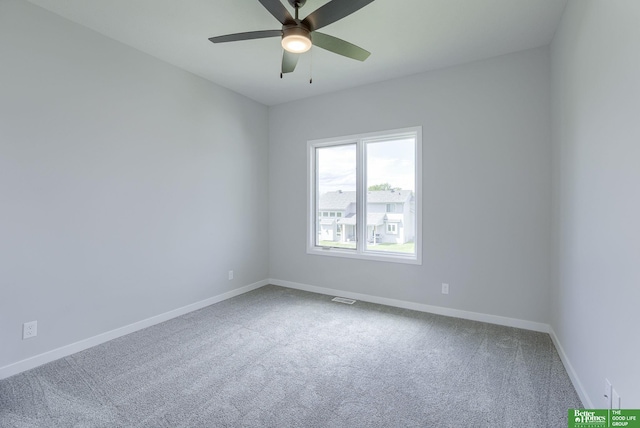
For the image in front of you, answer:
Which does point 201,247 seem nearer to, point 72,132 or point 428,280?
point 72,132

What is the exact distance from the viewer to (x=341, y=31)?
2723 mm

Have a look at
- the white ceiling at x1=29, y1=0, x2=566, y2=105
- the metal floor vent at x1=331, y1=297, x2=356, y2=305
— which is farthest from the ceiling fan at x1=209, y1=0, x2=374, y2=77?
the metal floor vent at x1=331, y1=297, x2=356, y2=305

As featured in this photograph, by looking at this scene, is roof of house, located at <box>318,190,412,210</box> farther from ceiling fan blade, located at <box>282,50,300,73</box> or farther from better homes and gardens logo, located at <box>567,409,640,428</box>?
better homes and gardens logo, located at <box>567,409,640,428</box>

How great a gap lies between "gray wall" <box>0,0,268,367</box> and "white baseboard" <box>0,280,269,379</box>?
0.18ft

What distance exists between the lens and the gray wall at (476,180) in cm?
301

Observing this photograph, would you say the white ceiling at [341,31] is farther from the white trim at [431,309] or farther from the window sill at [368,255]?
the white trim at [431,309]

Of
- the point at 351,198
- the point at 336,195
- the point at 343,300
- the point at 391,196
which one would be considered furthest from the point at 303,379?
the point at 336,195

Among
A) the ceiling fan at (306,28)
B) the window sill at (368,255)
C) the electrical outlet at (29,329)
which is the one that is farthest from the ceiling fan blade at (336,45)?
the electrical outlet at (29,329)

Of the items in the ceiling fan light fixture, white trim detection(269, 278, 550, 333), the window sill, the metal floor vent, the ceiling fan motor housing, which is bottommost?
the metal floor vent

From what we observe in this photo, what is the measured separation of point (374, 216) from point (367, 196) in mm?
293

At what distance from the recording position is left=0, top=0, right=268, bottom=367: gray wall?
7.55 ft

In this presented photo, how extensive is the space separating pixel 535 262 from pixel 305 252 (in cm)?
283

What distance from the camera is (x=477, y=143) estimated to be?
3.29 meters

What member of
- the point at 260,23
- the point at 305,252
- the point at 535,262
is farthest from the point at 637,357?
the point at 305,252
